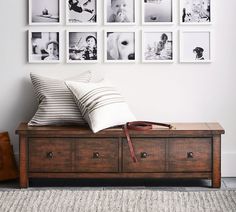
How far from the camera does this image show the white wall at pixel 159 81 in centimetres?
496

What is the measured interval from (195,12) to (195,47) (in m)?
0.27

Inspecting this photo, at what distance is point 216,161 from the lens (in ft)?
15.1

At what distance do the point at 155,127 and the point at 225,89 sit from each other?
72 cm

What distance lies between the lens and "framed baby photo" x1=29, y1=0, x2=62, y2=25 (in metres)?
4.93

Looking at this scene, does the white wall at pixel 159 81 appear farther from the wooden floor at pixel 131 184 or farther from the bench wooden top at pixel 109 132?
the bench wooden top at pixel 109 132

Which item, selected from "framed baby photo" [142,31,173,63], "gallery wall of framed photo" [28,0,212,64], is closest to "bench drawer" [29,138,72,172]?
"gallery wall of framed photo" [28,0,212,64]

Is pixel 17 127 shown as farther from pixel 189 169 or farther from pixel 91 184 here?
pixel 189 169

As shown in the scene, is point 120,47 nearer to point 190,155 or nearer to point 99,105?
point 99,105

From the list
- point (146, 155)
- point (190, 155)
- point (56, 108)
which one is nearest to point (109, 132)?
point (146, 155)

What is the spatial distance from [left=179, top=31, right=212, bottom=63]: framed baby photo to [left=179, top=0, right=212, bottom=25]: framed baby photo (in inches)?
3.4

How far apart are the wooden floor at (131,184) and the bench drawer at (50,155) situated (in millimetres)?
177

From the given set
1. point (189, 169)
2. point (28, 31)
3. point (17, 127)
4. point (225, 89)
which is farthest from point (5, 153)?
point (225, 89)

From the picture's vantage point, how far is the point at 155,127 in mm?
4695

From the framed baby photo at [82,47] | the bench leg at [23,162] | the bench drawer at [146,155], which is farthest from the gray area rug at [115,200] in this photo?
the framed baby photo at [82,47]
